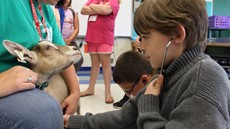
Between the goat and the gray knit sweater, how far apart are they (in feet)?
1.72

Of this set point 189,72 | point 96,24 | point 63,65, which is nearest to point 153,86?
point 189,72

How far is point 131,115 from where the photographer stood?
935mm

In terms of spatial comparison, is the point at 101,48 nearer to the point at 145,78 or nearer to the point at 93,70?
the point at 93,70

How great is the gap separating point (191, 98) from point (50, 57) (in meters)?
0.72

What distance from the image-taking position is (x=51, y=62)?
1.20 m

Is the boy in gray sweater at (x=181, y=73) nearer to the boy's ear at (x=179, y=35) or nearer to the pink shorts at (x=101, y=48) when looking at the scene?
the boy's ear at (x=179, y=35)

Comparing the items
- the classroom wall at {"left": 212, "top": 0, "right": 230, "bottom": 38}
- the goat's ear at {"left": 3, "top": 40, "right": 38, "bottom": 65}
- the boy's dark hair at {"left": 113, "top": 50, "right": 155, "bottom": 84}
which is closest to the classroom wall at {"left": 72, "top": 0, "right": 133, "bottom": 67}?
the classroom wall at {"left": 212, "top": 0, "right": 230, "bottom": 38}

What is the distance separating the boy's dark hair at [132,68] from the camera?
4.48 ft

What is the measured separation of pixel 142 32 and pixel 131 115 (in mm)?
302

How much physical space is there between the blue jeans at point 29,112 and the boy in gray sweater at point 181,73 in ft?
0.79

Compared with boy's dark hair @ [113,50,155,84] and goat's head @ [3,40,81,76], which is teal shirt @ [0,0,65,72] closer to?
goat's head @ [3,40,81,76]

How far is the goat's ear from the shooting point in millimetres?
901

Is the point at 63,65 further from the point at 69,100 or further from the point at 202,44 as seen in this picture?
the point at 202,44


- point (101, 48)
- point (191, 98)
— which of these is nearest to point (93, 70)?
point (101, 48)
